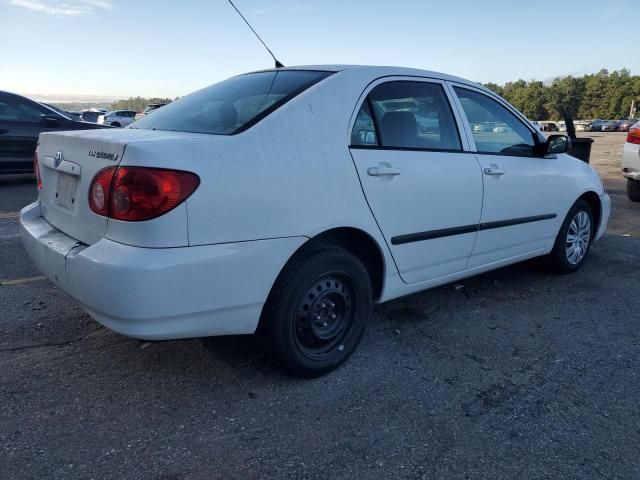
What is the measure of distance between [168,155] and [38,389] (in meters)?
1.40

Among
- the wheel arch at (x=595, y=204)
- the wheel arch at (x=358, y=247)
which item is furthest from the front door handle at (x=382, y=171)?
the wheel arch at (x=595, y=204)

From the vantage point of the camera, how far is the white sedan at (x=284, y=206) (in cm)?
224

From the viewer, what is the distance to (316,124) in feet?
8.93

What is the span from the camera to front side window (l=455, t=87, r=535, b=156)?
3.67 metres

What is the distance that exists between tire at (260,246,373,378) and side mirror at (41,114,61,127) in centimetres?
777

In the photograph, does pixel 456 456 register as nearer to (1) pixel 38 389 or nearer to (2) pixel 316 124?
(2) pixel 316 124

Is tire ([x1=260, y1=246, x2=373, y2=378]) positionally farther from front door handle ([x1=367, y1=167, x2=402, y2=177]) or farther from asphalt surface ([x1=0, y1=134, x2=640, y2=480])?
front door handle ([x1=367, y1=167, x2=402, y2=177])

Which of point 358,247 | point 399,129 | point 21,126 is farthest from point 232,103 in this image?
point 21,126

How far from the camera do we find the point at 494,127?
3898 millimetres

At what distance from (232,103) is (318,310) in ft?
4.13

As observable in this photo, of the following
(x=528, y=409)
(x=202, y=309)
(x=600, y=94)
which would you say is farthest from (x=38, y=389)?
(x=600, y=94)

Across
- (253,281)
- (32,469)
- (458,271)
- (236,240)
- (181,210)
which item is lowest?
(32,469)

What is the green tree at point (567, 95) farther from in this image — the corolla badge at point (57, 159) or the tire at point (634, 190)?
the corolla badge at point (57, 159)

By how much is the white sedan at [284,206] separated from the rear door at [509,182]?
0.02m
